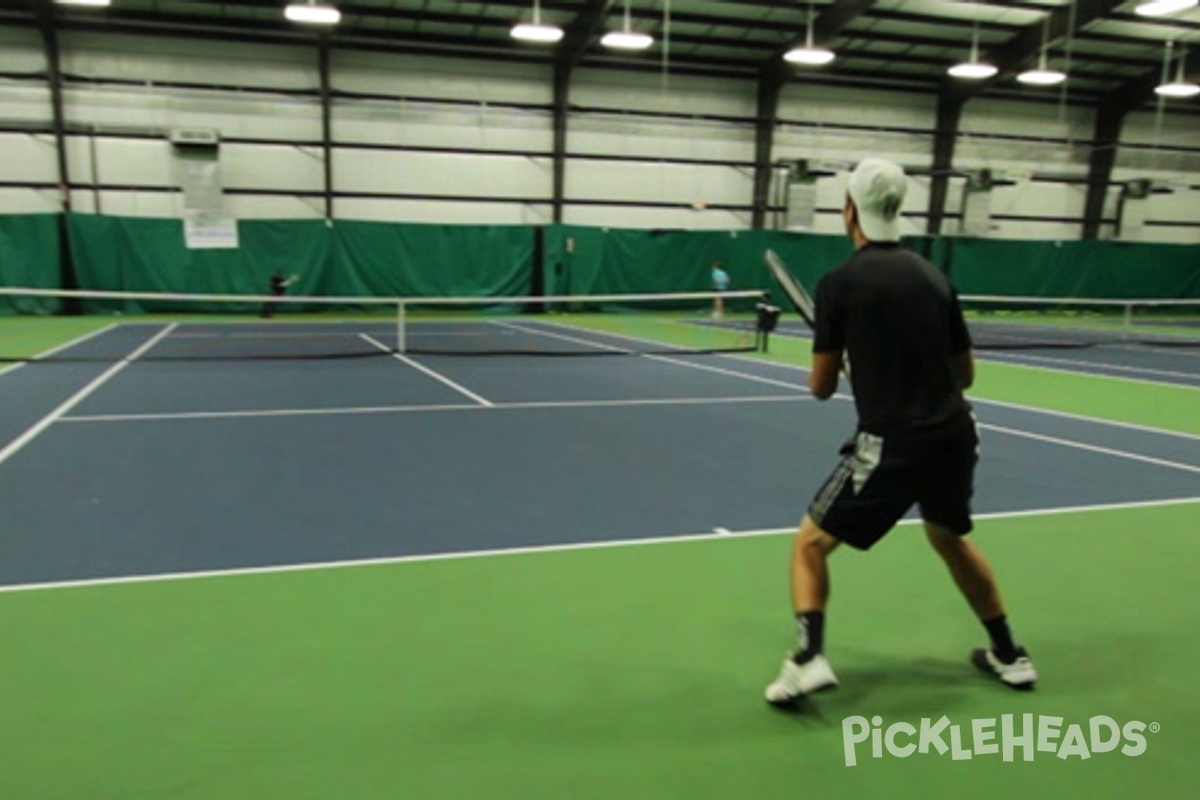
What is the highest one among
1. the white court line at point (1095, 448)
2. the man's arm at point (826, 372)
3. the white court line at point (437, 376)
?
the man's arm at point (826, 372)

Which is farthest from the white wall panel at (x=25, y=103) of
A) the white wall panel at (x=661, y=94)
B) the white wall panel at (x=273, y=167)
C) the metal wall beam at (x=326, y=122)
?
the white wall panel at (x=661, y=94)

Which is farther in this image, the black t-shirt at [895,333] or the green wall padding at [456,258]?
the green wall padding at [456,258]

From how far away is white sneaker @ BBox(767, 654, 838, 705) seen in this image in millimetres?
2781

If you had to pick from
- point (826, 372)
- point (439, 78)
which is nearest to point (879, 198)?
point (826, 372)

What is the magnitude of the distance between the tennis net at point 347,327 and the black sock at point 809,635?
31.5ft

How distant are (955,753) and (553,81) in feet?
71.1

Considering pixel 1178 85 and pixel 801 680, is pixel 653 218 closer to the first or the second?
pixel 1178 85

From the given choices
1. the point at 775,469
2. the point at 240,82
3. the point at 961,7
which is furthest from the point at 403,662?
the point at 961,7

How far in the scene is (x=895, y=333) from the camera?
2.63 metres

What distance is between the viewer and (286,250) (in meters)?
20.8

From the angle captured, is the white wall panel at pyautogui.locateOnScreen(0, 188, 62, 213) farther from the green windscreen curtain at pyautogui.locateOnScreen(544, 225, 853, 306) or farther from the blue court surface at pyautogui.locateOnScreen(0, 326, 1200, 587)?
the blue court surface at pyautogui.locateOnScreen(0, 326, 1200, 587)

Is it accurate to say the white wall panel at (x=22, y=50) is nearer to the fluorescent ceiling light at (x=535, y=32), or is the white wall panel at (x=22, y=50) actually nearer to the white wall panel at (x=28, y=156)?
the white wall panel at (x=28, y=156)

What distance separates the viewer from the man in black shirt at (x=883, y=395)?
264cm

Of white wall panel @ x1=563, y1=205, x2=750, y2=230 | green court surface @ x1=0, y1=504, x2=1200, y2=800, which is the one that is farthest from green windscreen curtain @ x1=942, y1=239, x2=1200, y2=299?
green court surface @ x1=0, y1=504, x2=1200, y2=800
